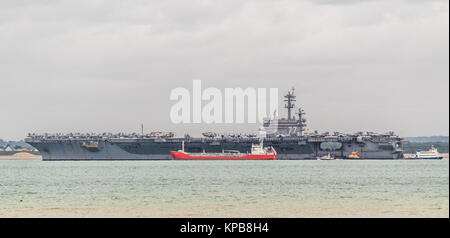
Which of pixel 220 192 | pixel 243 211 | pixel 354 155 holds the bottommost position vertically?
pixel 243 211

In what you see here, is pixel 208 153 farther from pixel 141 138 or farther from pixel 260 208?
pixel 260 208

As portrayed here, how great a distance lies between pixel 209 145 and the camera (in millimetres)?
72750

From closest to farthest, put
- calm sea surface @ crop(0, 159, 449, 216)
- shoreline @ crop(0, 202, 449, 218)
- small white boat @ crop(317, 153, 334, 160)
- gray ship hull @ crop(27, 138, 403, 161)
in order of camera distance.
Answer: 1. shoreline @ crop(0, 202, 449, 218)
2. calm sea surface @ crop(0, 159, 449, 216)
3. gray ship hull @ crop(27, 138, 403, 161)
4. small white boat @ crop(317, 153, 334, 160)

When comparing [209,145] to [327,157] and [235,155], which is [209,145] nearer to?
[235,155]

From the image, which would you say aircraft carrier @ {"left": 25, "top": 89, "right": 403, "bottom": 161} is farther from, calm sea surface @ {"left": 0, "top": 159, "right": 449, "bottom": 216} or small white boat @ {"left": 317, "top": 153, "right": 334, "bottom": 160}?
calm sea surface @ {"left": 0, "top": 159, "right": 449, "bottom": 216}

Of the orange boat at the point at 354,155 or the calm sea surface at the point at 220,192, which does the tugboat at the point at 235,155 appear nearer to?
the orange boat at the point at 354,155

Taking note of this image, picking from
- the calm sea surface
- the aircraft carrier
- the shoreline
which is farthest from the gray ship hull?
the shoreline

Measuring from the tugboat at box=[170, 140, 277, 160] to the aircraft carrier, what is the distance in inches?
26.2

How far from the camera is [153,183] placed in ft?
113

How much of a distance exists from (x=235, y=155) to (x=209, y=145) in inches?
106

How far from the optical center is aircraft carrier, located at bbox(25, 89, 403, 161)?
237 feet

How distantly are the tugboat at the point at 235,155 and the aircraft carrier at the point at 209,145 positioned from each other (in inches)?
26.2

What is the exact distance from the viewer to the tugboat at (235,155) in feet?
234

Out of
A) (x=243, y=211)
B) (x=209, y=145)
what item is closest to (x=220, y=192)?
(x=243, y=211)
